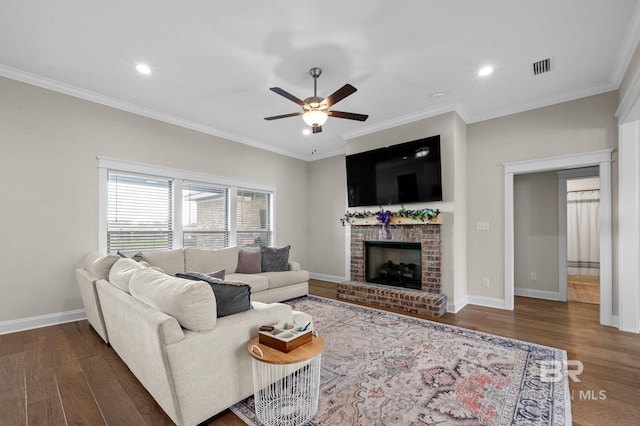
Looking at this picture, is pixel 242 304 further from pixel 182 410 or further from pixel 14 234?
pixel 14 234

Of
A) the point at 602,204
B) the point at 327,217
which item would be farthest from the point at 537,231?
the point at 327,217

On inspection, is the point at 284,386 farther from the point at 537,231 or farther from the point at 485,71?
the point at 537,231

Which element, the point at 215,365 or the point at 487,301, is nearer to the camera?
the point at 215,365

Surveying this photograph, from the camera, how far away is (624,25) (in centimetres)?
253

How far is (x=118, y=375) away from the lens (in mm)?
2363

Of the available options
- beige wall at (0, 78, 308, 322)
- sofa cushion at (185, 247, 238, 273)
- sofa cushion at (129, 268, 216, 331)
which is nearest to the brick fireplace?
sofa cushion at (185, 247, 238, 273)

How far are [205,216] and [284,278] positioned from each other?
1854mm

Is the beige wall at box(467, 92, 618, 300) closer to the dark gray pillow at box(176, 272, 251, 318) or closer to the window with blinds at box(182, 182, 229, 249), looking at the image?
the dark gray pillow at box(176, 272, 251, 318)

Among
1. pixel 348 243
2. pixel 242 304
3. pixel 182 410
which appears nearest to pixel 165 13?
pixel 242 304

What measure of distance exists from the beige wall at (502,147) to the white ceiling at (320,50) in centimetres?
19

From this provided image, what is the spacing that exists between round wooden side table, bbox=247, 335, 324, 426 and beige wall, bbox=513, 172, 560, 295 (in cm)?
473

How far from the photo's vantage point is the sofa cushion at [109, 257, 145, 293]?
236 centimetres

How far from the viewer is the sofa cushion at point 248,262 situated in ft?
15.4

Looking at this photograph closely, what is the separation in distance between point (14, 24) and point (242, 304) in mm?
3224
